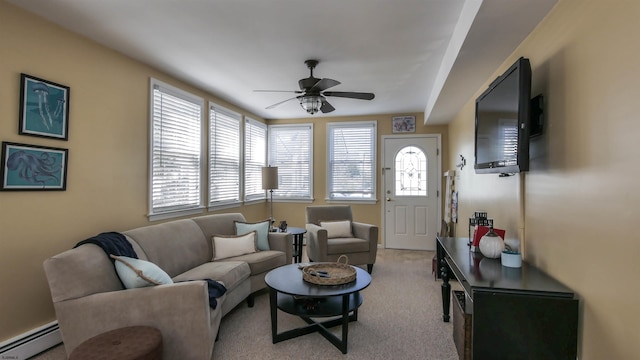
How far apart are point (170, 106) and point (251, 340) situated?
2687 millimetres

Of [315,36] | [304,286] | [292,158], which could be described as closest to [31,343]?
[304,286]

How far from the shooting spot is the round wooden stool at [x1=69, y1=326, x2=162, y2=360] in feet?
5.33

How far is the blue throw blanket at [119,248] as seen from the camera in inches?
89.9

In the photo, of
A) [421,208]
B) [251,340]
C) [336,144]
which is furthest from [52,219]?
[421,208]

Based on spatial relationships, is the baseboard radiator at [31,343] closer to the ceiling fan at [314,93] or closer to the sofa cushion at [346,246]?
the sofa cushion at [346,246]

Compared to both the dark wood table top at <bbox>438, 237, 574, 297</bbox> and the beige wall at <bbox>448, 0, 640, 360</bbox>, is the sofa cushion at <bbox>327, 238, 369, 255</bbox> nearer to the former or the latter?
the dark wood table top at <bbox>438, 237, 574, 297</bbox>

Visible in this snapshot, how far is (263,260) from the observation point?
3.31m

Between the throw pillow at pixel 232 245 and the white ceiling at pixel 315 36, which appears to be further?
the throw pillow at pixel 232 245

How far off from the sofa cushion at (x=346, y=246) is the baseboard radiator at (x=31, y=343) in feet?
8.90

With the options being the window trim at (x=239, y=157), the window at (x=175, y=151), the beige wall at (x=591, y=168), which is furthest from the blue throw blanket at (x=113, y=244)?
the beige wall at (x=591, y=168)

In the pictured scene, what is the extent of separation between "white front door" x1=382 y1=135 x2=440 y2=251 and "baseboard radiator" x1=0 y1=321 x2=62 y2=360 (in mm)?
4631

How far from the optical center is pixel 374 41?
2.82m

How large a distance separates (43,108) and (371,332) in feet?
10.0

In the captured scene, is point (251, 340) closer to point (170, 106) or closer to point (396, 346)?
point (396, 346)
